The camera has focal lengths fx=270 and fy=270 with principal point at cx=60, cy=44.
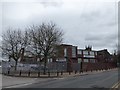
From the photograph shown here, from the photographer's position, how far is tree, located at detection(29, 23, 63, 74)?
47469mm

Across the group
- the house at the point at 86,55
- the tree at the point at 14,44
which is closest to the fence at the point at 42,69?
the tree at the point at 14,44

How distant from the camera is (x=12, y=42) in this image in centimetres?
5516

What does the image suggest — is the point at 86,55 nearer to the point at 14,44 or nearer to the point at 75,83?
the point at 14,44

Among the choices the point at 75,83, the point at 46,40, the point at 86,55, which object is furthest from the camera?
the point at 86,55

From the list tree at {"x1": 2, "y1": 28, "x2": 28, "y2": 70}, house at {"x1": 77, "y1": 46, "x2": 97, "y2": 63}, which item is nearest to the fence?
tree at {"x1": 2, "y1": 28, "x2": 28, "y2": 70}

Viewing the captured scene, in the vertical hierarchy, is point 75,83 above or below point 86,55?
below

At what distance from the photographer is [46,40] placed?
47562 millimetres

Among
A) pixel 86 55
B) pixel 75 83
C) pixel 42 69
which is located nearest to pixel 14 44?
pixel 42 69

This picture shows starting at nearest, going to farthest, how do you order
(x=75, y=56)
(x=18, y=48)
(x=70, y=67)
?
1. (x=18, y=48)
2. (x=70, y=67)
3. (x=75, y=56)

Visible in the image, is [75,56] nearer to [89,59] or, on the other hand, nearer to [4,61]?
[89,59]

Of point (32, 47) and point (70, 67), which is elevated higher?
point (32, 47)

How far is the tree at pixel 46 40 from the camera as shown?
156ft

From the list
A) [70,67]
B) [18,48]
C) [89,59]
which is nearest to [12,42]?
[18,48]

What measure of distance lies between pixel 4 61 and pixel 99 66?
40649 millimetres
